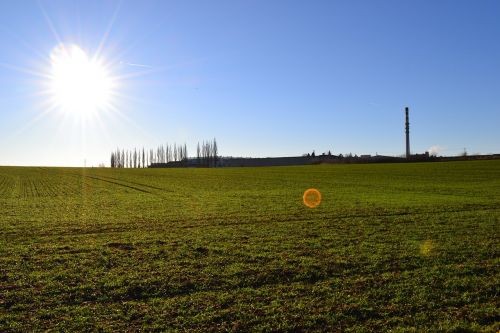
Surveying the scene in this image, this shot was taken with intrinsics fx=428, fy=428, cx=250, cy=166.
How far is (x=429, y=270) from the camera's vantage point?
9906mm

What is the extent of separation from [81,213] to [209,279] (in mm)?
15906

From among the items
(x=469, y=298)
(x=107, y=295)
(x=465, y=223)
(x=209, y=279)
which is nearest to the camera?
(x=469, y=298)

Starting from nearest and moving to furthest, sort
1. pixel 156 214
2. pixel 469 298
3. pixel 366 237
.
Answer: pixel 469 298
pixel 366 237
pixel 156 214

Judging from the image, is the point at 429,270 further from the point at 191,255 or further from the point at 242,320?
the point at 191,255

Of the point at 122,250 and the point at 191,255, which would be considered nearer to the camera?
the point at 191,255

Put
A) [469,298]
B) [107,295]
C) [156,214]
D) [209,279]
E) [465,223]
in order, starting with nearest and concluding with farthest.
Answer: [469,298] < [107,295] < [209,279] < [465,223] < [156,214]

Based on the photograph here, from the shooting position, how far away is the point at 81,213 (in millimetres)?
23078

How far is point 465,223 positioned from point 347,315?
12346mm

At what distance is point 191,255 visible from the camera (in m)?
12.0

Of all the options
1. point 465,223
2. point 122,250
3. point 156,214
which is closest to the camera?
point 122,250

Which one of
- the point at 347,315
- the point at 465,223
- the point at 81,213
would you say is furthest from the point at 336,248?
the point at 81,213

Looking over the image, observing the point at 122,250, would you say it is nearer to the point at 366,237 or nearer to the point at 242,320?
the point at 242,320

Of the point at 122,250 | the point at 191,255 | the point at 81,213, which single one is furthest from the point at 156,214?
the point at 191,255

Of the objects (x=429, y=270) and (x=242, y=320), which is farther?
(x=429, y=270)
